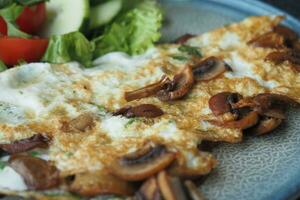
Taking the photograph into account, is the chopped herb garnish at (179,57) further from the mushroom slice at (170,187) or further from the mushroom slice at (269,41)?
the mushroom slice at (170,187)

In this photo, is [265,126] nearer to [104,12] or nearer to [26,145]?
[26,145]

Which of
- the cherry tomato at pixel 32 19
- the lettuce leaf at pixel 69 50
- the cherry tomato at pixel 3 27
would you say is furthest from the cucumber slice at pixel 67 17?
the cherry tomato at pixel 3 27

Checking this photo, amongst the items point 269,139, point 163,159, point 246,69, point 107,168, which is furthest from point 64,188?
point 246,69

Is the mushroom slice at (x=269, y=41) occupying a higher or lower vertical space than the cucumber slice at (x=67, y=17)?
higher

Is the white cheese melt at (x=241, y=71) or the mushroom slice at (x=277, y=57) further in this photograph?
the mushroom slice at (x=277, y=57)

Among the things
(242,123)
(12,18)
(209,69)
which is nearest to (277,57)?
(209,69)

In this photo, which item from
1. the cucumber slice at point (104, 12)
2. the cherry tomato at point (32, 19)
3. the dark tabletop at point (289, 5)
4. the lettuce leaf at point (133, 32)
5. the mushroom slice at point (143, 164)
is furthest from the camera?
the dark tabletop at point (289, 5)

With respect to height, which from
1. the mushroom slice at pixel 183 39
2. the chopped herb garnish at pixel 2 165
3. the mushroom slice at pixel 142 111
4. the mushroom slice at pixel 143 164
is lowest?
the mushroom slice at pixel 183 39

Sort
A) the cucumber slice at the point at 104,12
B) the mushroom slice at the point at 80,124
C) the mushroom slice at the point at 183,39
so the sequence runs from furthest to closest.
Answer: the cucumber slice at the point at 104,12, the mushroom slice at the point at 183,39, the mushroom slice at the point at 80,124
